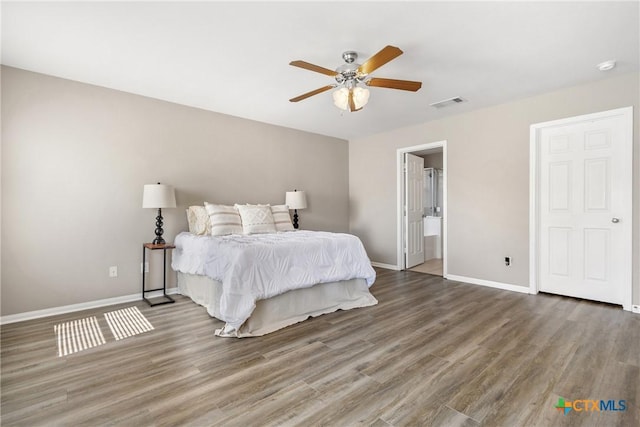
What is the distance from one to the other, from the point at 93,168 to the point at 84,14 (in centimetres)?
175

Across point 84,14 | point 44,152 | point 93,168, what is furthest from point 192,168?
point 84,14

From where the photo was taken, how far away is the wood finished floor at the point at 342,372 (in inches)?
63.7

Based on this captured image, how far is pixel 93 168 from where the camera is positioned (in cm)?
339

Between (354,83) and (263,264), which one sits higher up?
(354,83)

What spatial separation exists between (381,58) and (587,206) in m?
3.10

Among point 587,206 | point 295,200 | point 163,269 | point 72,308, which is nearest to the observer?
point 72,308

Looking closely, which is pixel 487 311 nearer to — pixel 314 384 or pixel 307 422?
pixel 314 384

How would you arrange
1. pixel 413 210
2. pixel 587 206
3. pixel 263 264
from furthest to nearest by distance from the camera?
pixel 413 210, pixel 587 206, pixel 263 264

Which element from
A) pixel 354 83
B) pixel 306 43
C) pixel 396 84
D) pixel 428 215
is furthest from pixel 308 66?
pixel 428 215

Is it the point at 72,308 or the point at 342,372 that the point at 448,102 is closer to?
the point at 342,372

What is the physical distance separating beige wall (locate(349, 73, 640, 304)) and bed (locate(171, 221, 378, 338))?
1911 millimetres

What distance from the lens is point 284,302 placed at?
2887 mm

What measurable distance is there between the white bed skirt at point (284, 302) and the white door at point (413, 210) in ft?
7.28

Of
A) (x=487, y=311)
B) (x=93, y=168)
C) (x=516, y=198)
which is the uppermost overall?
(x=93, y=168)
